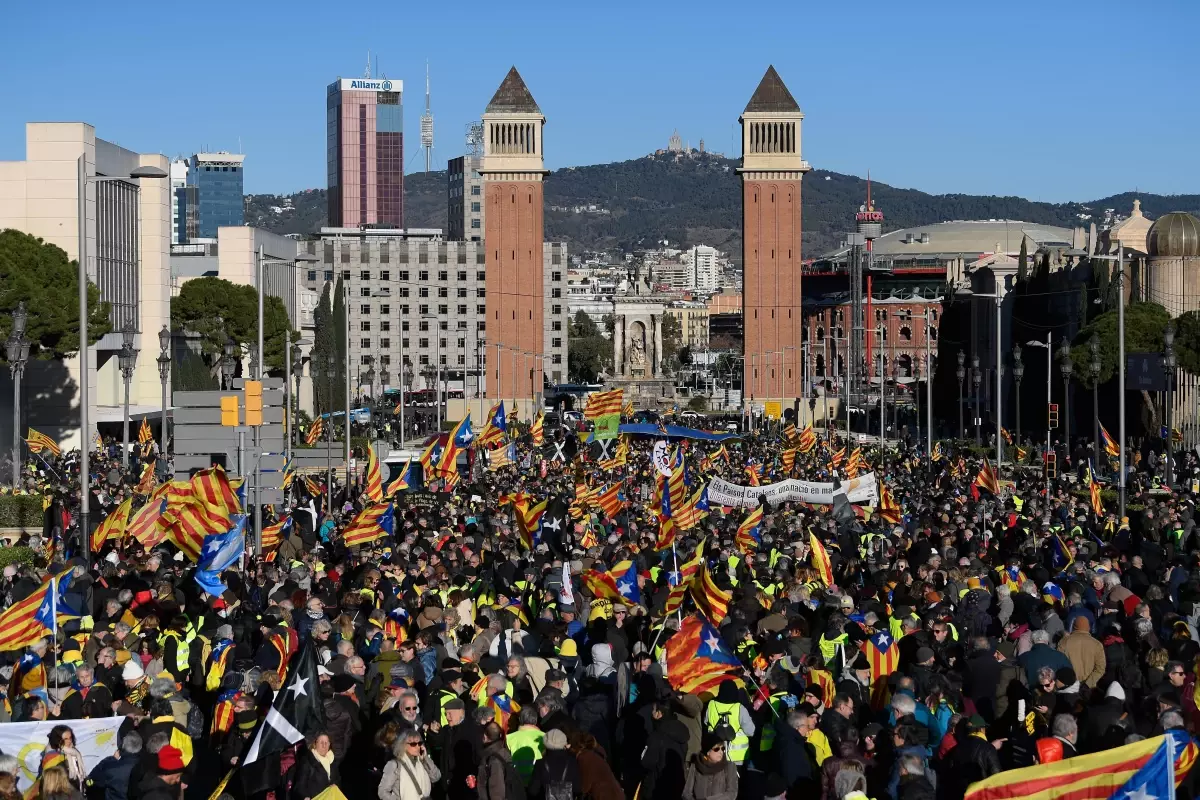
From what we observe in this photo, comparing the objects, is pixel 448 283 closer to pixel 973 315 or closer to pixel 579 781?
pixel 973 315

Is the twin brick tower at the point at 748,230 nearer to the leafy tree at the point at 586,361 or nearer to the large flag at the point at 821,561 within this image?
the leafy tree at the point at 586,361

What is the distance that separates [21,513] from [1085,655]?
27.5 metres

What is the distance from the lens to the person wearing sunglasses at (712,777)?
11672mm

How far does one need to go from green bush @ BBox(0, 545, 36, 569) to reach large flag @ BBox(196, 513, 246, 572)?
955 centimetres

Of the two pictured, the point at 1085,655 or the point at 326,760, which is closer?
the point at 326,760

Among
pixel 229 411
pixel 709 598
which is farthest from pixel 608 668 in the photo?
pixel 229 411

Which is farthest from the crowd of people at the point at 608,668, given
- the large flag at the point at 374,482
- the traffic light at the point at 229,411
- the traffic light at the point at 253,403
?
the large flag at the point at 374,482

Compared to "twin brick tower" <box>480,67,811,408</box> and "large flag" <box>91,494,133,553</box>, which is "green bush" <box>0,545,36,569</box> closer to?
"large flag" <box>91,494,133,553</box>

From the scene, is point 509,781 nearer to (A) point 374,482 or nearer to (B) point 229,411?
(B) point 229,411

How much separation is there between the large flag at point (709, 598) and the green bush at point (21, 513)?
23.8m

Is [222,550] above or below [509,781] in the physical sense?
above

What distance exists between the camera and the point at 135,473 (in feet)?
156

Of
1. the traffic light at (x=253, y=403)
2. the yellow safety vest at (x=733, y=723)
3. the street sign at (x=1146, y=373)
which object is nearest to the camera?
the yellow safety vest at (x=733, y=723)

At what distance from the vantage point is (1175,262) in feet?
248
